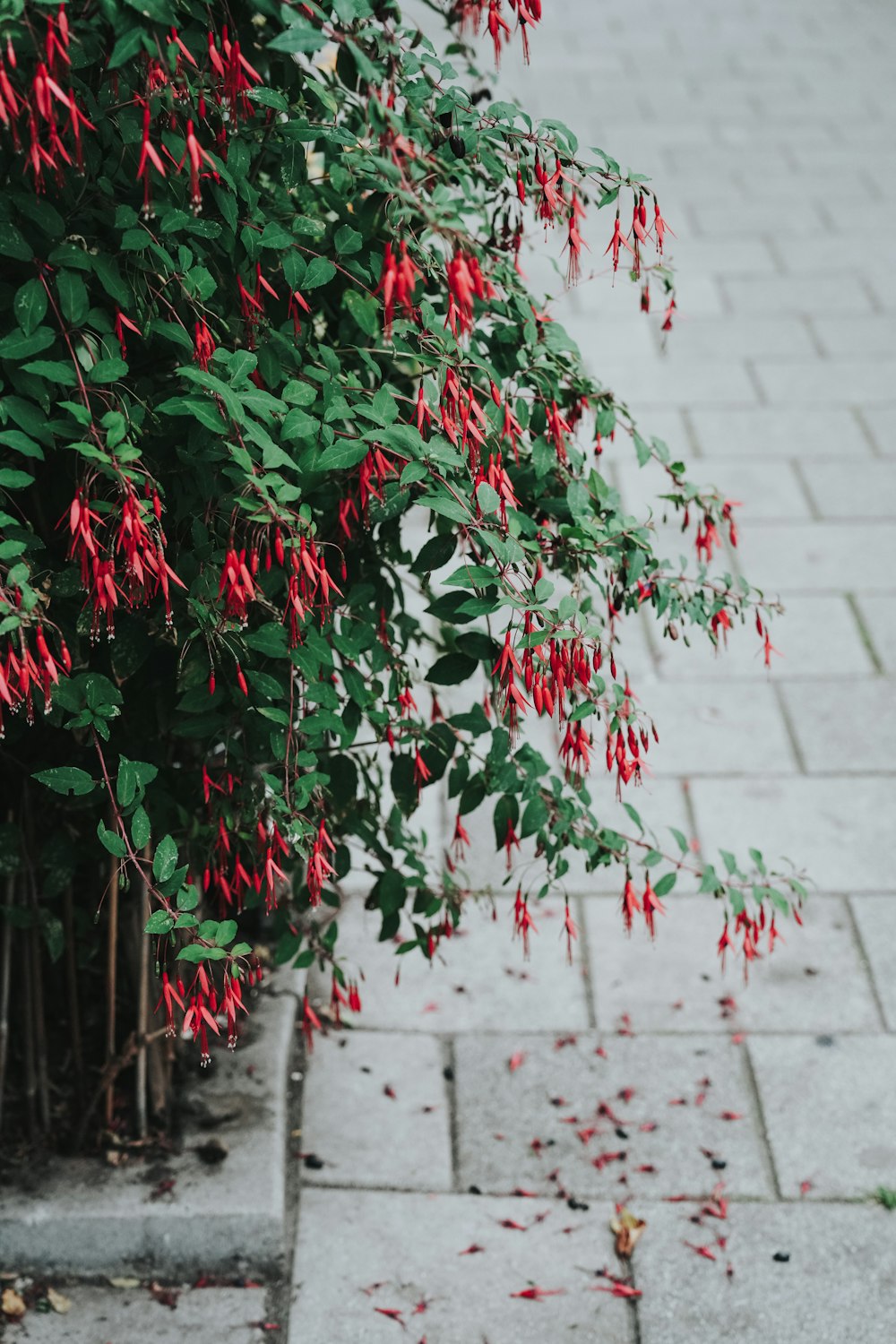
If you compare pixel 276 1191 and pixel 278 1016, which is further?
pixel 278 1016

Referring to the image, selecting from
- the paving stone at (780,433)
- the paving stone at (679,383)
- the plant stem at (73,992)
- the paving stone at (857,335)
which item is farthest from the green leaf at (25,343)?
the paving stone at (857,335)

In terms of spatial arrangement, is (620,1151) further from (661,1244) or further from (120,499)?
(120,499)

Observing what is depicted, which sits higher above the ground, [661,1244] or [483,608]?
[483,608]

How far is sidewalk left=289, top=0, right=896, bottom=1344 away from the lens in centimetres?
242

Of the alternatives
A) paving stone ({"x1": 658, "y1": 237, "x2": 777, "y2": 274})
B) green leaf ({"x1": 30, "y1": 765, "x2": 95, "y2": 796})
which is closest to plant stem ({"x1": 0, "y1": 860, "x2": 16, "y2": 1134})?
green leaf ({"x1": 30, "y1": 765, "x2": 95, "y2": 796})

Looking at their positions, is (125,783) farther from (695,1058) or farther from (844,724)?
(844,724)

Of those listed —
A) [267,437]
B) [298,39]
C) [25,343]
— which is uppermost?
[298,39]

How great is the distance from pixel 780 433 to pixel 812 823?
6.38ft

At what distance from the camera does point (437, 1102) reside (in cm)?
277

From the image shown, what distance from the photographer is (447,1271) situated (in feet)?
8.02

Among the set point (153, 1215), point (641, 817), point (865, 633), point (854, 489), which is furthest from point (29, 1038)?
point (854, 489)

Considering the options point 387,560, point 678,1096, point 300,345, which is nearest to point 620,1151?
point 678,1096

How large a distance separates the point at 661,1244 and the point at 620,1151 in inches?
8.2

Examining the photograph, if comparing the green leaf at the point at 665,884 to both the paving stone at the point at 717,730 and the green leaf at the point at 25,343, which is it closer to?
the green leaf at the point at 25,343
